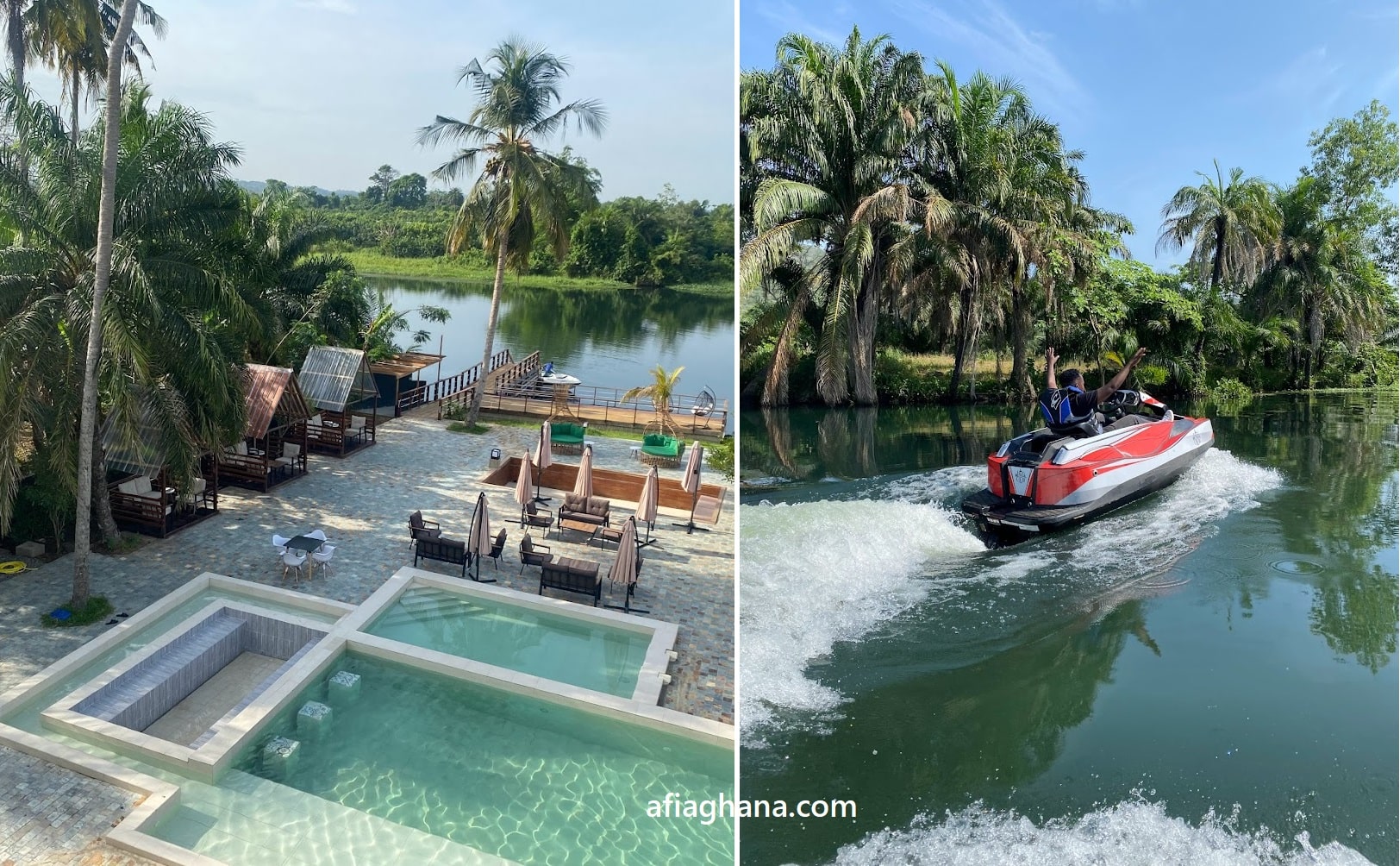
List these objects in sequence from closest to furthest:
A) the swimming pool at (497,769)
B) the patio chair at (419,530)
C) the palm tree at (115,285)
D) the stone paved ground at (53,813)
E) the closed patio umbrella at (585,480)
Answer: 1. the stone paved ground at (53,813)
2. the swimming pool at (497,769)
3. the palm tree at (115,285)
4. the patio chair at (419,530)
5. the closed patio umbrella at (585,480)

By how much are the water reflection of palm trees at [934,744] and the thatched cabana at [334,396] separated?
10.0 m

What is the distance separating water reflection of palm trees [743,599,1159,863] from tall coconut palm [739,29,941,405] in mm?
→ 9905

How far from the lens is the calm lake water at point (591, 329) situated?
111 feet

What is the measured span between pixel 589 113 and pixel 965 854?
14162 millimetres

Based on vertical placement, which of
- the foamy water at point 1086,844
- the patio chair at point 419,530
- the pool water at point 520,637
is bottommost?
the pool water at point 520,637

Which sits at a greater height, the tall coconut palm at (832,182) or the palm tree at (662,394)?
the tall coconut palm at (832,182)

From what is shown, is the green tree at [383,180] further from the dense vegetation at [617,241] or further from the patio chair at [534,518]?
the patio chair at [534,518]

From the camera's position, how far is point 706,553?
9547 mm

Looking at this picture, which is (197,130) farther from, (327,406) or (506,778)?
(506,778)

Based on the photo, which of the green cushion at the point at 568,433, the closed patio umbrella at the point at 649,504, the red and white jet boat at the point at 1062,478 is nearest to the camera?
the red and white jet boat at the point at 1062,478

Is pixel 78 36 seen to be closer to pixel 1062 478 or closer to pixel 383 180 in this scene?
pixel 1062 478

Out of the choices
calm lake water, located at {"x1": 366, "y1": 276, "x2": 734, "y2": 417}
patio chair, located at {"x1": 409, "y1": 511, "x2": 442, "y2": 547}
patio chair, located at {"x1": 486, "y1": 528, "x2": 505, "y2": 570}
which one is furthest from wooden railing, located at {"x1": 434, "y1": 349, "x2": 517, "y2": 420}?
calm lake water, located at {"x1": 366, "y1": 276, "x2": 734, "y2": 417}

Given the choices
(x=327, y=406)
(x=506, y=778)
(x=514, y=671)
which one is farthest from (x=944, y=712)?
(x=327, y=406)

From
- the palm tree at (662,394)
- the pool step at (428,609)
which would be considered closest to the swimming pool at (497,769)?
the pool step at (428,609)
